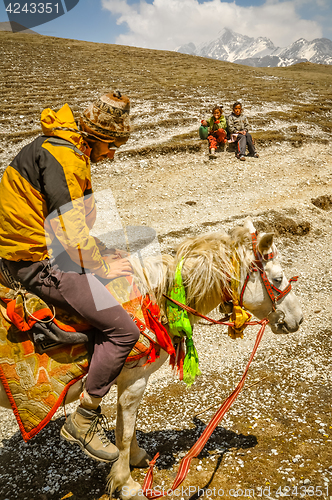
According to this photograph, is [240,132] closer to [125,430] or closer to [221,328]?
[221,328]

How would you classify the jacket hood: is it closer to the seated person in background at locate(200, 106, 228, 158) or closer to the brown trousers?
the brown trousers

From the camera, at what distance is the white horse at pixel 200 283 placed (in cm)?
301

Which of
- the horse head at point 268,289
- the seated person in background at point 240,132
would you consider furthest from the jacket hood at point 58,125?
the seated person in background at point 240,132

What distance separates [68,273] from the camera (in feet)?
8.23

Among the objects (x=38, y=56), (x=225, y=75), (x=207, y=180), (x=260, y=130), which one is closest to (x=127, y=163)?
(x=207, y=180)

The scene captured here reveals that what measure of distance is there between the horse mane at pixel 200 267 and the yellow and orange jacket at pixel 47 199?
2.45 ft

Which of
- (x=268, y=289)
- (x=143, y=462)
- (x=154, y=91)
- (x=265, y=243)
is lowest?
(x=143, y=462)

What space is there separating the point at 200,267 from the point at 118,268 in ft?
2.58

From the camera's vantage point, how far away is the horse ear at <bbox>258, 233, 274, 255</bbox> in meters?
2.92

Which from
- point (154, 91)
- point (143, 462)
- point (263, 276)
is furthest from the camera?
point (154, 91)

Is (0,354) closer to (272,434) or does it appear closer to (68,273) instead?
(68,273)

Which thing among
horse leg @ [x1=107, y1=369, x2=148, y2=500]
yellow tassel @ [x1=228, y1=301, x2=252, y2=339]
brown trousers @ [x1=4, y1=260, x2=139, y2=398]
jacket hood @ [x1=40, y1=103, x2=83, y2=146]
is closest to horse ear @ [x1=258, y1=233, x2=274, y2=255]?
yellow tassel @ [x1=228, y1=301, x2=252, y2=339]

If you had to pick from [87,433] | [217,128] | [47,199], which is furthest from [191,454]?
[217,128]

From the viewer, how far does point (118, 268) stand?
2.90 meters
